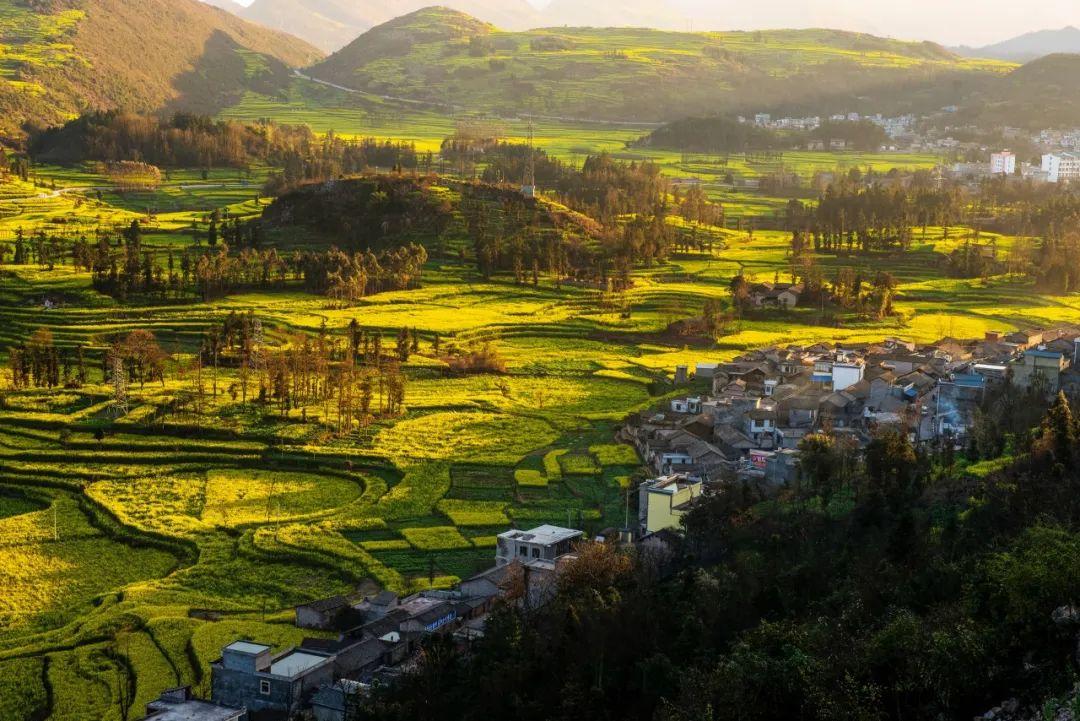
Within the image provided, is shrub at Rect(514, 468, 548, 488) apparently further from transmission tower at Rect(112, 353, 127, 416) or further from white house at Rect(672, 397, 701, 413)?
transmission tower at Rect(112, 353, 127, 416)

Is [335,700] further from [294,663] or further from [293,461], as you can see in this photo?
[293,461]

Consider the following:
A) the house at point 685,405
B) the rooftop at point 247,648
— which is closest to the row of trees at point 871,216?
the house at point 685,405

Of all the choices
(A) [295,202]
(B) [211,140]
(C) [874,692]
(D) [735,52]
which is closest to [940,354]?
(C) [874,692]

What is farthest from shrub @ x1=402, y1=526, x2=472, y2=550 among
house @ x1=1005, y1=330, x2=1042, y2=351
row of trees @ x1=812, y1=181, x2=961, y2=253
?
row of trees @ x1=812, y1=181, x2=961, y2=253

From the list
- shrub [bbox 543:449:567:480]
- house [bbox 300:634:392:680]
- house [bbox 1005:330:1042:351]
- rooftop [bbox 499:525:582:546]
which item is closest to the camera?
house [bbox 300:634:392:680]

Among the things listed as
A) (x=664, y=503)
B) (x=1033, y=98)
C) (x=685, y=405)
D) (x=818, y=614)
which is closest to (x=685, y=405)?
(x=685, y=405)

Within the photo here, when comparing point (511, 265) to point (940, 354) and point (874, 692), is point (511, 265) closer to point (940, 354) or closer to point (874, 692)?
point (940, 354)
